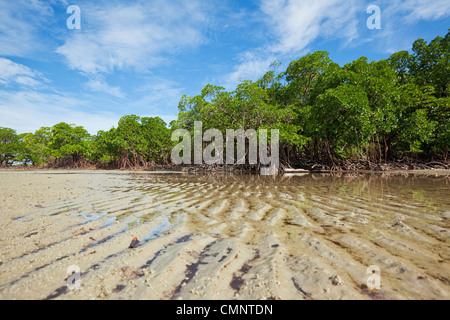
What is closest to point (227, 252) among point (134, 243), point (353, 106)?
point (134, 243)

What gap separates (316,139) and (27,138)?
190ft

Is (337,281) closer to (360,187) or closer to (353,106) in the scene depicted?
(360,187)

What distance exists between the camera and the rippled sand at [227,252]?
147 cm

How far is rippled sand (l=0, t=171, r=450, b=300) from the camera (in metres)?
1.47

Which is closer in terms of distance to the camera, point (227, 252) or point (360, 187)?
point (227, 252)

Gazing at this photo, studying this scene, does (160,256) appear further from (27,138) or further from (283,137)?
(27,138)

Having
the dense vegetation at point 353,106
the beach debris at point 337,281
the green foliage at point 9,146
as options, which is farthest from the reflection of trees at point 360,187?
the green foliage at point 9,146

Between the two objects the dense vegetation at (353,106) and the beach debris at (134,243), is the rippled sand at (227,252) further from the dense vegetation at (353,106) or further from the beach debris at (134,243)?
the dense vegetation at (353,106)

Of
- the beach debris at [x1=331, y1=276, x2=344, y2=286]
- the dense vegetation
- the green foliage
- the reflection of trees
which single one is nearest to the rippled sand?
the beach debris at [x1=331, y1=276, x2=344, y2=286]

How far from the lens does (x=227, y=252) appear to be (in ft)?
6.93

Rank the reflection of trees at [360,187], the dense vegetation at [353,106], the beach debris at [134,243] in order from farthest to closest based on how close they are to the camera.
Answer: the dense vegetation at [353,106] < the reflection of trees at [360,187] < the beach debris at [134,243]

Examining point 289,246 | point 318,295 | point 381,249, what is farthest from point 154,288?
point 381,249

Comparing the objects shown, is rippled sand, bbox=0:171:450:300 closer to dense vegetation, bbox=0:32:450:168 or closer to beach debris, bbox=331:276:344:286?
beach debris, bbox=331:276:344:286
